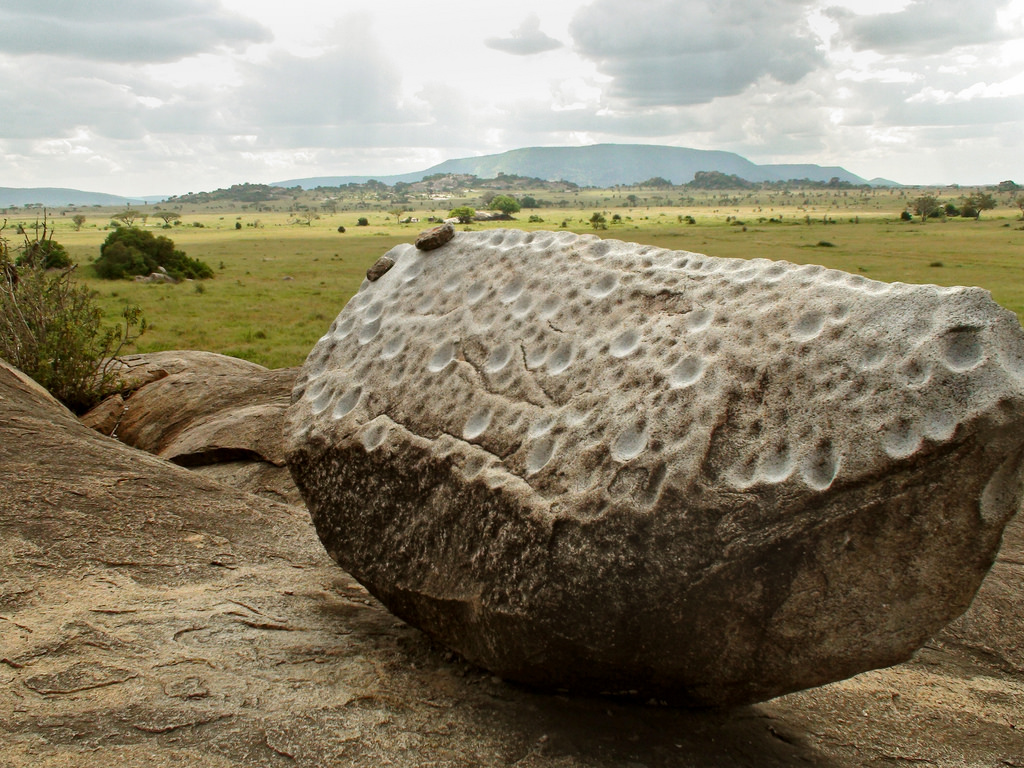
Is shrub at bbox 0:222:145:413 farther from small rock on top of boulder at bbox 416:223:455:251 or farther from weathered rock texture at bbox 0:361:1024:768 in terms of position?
small rock on top of boulder at bbox 416:223:455:251

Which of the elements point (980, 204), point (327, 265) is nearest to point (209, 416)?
point (327, 265)

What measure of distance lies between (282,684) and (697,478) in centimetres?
178

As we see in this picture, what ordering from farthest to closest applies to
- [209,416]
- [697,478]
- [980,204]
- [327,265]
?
→ [980,204] < [327,265] < [209,416] < [697,478]

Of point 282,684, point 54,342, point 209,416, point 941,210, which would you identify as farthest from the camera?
point 941,210

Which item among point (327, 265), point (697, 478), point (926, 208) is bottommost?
point (697, 478)

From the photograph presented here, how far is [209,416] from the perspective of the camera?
8430 millimetres

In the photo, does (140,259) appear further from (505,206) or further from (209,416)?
(505,206)

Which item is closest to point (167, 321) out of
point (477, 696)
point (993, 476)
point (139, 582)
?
point (139, 582)

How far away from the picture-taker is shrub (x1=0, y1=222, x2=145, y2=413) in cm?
944

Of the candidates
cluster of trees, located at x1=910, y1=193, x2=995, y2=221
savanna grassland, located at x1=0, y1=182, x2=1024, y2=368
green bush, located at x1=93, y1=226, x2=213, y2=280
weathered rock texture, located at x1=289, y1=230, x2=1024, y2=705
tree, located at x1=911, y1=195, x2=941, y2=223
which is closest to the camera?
weathered rock texture, located at x1=289, y1=230, x2=1024, y2=705

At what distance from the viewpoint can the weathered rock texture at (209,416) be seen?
23.9 feet

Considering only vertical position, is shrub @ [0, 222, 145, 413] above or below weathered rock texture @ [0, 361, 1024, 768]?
above

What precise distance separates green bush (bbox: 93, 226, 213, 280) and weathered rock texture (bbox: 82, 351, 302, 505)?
65.4 feet

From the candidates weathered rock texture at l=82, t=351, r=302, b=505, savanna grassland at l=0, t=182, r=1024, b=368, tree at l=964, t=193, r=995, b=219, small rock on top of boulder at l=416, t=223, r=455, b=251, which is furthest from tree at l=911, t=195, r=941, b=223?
small rock on top of boulder at l=416, t=223, r=455, b=251
